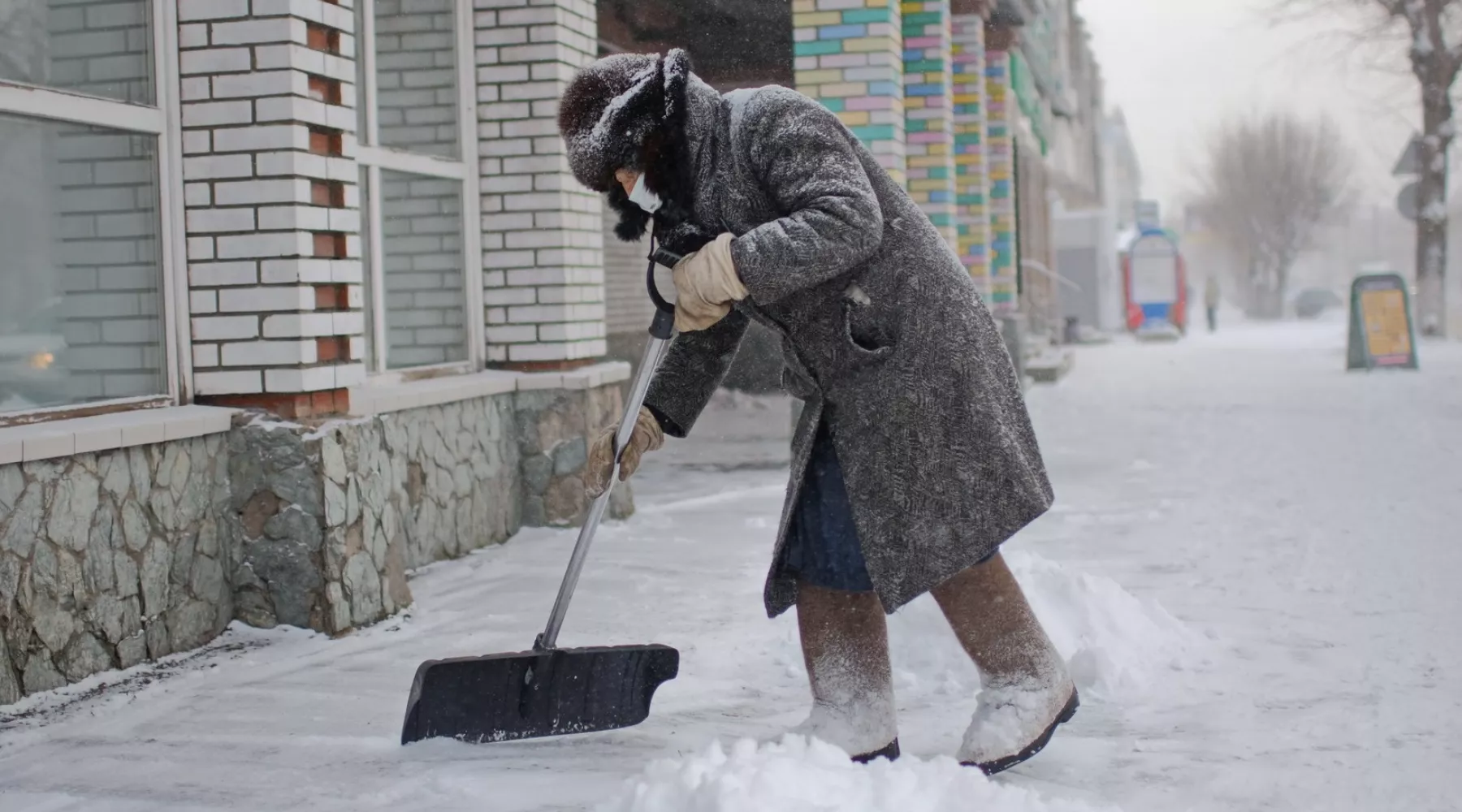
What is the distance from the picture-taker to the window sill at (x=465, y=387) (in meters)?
5.08

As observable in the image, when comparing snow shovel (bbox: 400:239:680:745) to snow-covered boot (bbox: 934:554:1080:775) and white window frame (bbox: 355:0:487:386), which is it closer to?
snow-covered boot (bbox: 934:554:1080:775)

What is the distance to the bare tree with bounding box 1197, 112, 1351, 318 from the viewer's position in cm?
5422

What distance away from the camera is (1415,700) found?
144 inches

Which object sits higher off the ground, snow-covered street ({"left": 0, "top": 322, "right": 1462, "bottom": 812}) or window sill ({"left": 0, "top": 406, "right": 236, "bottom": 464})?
window sill ({"left": 0, "top": 406, "right": 236, "bottom": 464})

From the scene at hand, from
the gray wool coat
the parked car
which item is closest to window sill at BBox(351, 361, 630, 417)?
the gray wool coat

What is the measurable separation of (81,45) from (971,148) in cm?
965

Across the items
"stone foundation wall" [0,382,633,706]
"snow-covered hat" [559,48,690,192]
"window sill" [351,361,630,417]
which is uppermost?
"snow-covered hat" [559,48,690,192]

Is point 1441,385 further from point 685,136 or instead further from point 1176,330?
point 1176,330

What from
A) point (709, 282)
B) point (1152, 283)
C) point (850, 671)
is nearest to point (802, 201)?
point (709, 282)

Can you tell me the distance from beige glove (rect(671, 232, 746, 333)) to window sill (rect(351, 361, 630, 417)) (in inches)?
86.8

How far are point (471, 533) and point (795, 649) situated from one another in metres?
2.08

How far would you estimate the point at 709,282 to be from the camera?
2723 millimetres

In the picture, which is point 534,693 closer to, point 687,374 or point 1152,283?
point 687,374

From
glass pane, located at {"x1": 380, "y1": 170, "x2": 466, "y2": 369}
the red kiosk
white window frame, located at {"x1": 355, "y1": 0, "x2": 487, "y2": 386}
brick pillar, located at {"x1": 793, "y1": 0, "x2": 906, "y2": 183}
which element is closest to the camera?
white window frame, located at {"x1": 355, "y1": 0, "x2": 487, "y2": 386}
